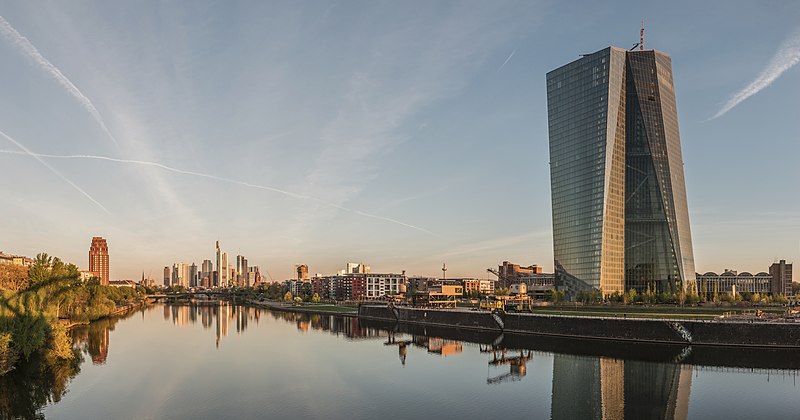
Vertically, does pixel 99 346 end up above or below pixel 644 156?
below

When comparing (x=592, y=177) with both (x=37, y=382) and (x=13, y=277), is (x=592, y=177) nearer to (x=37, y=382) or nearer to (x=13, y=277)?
(x=37, y=382)

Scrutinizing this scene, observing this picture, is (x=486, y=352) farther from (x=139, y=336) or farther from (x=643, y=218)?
(x=643, y=218)

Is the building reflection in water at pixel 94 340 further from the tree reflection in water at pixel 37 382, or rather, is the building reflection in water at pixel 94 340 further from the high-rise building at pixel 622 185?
the high-rise building at pixel 622 185

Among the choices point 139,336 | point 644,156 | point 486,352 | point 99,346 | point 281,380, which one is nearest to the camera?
point 281,380

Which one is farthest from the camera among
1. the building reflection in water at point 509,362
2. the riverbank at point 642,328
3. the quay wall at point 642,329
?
the riverbank at point 642,328

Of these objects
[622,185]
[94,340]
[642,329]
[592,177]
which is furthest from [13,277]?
[622,185]

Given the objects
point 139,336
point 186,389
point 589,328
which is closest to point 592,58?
point 589,328

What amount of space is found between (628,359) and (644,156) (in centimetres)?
12701

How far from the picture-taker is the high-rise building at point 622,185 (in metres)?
181

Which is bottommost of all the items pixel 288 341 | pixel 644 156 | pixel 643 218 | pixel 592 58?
Result: pixel 288 341

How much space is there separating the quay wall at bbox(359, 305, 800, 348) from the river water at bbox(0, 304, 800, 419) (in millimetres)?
3978

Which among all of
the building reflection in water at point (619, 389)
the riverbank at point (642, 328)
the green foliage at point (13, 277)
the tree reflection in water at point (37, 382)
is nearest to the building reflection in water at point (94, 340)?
the tree reflection in water at point (37, 382)

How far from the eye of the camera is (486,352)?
280ft

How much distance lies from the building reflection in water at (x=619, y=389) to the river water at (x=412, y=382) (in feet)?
0.55
